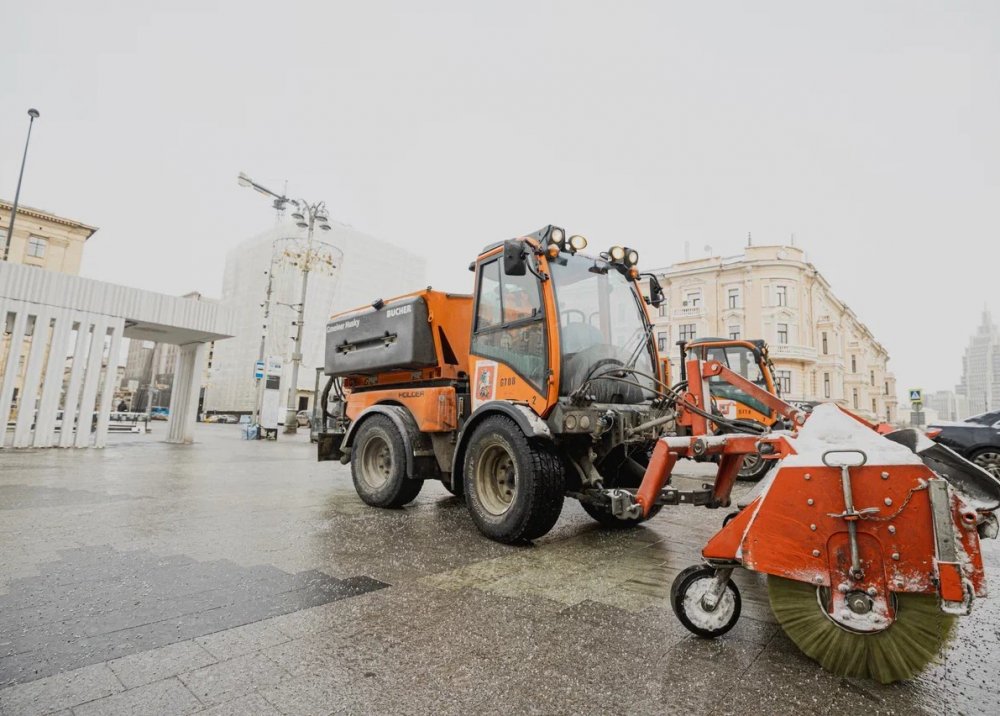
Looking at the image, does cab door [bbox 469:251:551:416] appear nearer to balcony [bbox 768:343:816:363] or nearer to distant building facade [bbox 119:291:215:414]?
balcony [bbox 768:343:816:363]

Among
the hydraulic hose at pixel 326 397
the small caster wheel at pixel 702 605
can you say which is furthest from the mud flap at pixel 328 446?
the small caster wheel at pixel 702 605

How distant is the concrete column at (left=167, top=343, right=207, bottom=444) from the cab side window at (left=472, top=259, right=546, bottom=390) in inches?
570

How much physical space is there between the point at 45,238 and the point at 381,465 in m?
52.6

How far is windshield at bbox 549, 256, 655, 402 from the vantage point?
15.4ft

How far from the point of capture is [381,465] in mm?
6520

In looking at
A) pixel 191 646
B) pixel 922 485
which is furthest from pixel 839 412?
pixel 191 646

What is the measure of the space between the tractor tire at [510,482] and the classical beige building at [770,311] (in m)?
36.5

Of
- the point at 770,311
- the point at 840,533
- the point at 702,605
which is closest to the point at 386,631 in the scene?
the point at 702,605

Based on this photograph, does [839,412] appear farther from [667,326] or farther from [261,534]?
[667,326]

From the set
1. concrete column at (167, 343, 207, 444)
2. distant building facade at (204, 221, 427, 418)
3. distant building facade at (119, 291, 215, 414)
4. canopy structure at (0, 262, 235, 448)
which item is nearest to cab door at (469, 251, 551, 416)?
canopy structure at (0, 262, 235, 448)

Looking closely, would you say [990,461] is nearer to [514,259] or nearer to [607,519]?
[607,519]

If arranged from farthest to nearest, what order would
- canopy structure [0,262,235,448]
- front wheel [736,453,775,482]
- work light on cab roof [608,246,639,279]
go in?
1. canopy structure [0,262,235,448]
2. front wheel [736,453,775,482]
3. work light on cab roof [608,246,639,279]

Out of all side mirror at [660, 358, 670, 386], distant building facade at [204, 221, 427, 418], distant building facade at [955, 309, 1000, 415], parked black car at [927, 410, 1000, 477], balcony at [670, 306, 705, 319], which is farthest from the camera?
distant building facade at [955, 309, 1000, 415]

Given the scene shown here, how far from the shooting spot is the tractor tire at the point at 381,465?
591 centimetres
